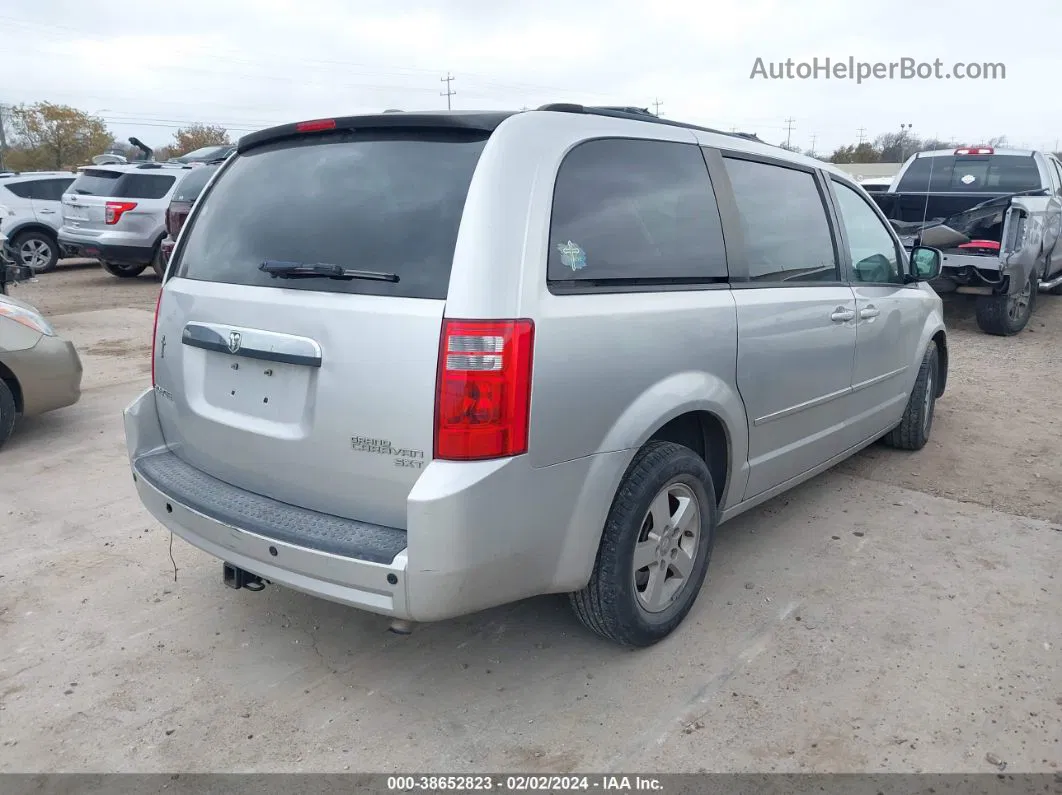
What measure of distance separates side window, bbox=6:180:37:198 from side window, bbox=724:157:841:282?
46.3 ft

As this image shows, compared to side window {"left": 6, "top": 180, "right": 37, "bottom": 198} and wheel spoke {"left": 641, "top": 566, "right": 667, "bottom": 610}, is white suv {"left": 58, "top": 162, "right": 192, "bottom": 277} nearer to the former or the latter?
side window {"left": 6, "top": 180, "right": 37, "bottom": 198}

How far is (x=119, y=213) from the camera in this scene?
1259cm

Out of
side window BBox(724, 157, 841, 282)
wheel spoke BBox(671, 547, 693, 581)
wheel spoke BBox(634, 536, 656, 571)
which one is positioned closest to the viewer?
wheel spoke BBox(634, 536, 656, 571)

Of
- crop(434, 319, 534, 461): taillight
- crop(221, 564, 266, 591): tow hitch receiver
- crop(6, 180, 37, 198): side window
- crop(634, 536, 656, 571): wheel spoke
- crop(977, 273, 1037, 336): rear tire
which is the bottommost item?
crop(221, 564, 266, 591): tow hitch receiver

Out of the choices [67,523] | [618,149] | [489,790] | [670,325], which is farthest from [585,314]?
[67,523]

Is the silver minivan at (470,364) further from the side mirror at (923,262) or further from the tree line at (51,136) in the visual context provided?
the tree line at (51,136)

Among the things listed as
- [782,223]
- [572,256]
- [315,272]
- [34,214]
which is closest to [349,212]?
[315,272]

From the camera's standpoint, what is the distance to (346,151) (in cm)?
281

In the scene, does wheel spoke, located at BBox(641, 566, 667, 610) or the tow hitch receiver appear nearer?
the tow hitch receiver

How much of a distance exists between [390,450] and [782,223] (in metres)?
2.25

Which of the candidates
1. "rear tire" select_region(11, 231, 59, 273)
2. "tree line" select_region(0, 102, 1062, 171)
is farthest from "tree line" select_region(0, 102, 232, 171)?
"rear tire" select_region(11, 231, 59, 273)

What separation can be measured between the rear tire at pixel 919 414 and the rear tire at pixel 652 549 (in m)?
2.52

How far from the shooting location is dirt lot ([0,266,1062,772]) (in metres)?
2.60

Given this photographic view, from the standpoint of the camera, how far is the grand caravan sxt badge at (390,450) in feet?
7.86
